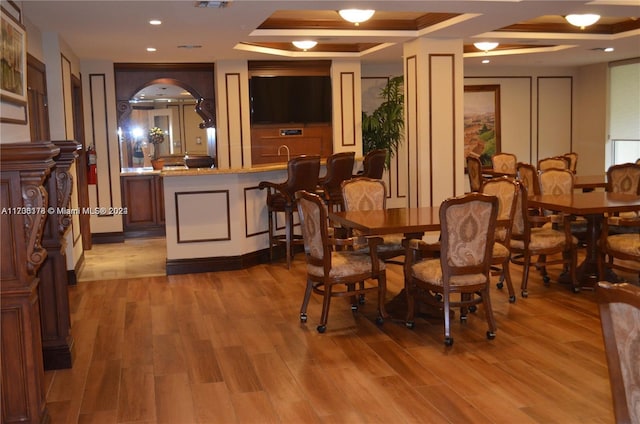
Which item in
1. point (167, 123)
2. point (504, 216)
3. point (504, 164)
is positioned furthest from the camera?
point (167, 123)

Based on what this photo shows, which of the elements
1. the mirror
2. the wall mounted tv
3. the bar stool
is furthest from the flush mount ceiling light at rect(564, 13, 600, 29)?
the mirror

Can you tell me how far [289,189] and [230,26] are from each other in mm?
1770

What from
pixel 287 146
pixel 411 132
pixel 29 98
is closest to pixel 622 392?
pixel 29 98

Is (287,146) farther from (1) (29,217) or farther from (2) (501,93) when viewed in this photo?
(1) (29,217)

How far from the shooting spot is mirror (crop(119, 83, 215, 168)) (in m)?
11.6

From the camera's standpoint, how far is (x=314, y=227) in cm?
491

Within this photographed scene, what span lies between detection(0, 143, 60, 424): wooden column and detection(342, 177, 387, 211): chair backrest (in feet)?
10.3

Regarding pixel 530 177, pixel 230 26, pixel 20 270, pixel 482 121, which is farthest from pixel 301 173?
pixel 482 121

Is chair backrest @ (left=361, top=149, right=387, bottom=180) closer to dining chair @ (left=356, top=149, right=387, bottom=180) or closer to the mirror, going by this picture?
dining chair @ (left=356, top=149, right=387, bottom=180)

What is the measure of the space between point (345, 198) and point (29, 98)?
2699 millimetres

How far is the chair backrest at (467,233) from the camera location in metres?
4.49

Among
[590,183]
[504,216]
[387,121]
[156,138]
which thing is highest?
[387,121]

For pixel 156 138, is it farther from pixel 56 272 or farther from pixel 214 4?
pixel 56 272

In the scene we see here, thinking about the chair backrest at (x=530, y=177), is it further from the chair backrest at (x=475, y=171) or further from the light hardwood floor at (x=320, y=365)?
the chair backrest at (x=475, y=171)
